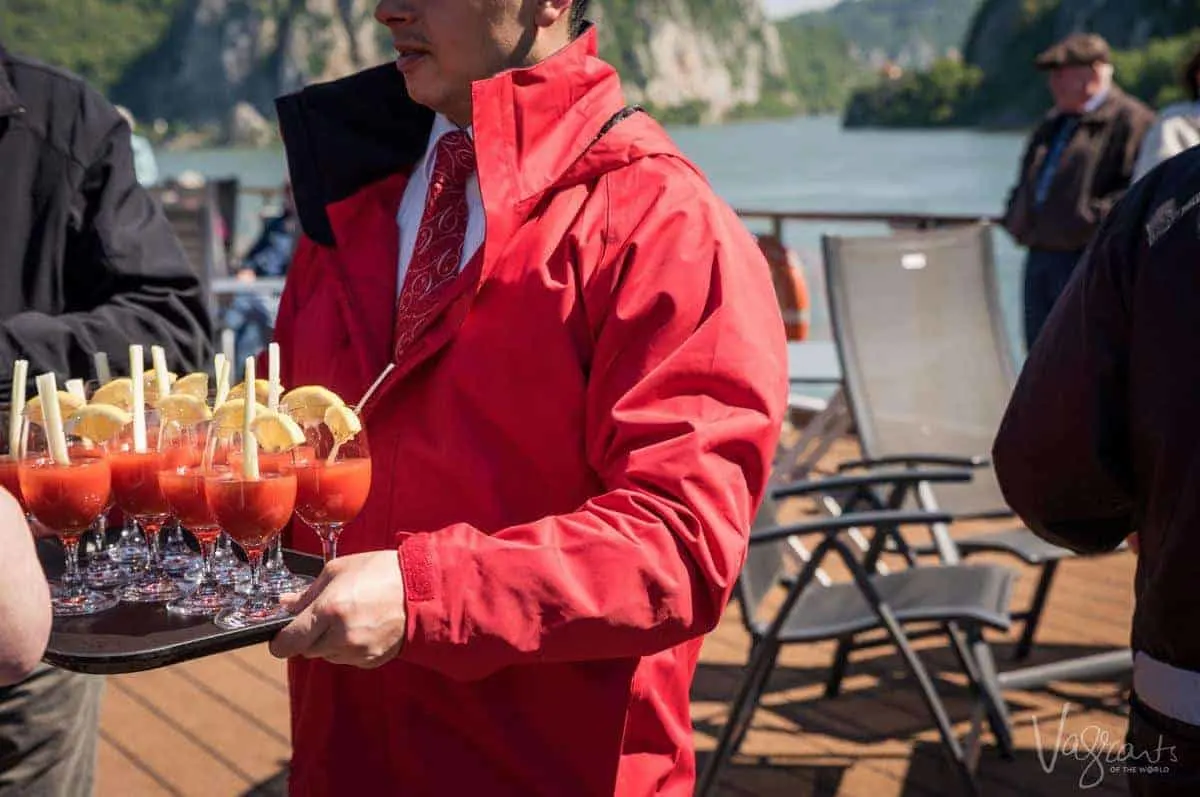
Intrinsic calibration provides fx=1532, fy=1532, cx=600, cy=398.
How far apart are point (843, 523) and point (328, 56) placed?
9880 cm

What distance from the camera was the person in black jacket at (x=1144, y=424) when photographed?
1.61 metres

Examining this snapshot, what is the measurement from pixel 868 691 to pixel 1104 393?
2681 mm

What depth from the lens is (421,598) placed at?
1.36m

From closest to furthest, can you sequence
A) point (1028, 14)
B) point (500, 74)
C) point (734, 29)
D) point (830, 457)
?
1. point (500, 74)
2. point (830, 457)
3. point (1028, 14)
4. point (734, 29)

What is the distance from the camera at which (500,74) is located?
5.26 feet

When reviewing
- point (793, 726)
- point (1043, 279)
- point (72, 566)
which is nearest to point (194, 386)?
point (72, 566)

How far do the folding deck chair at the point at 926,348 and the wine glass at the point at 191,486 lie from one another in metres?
3.38

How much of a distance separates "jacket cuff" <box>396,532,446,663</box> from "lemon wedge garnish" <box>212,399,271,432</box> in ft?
0.97

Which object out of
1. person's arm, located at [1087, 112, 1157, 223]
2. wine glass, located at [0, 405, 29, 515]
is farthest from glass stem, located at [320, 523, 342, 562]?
person's arm, located at [1087, 112, 1157, 223]

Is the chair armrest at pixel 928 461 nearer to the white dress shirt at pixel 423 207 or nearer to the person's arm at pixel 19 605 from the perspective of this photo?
the white dress shirt at pixel 423 207

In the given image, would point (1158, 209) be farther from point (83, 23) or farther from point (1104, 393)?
point (83, 23)

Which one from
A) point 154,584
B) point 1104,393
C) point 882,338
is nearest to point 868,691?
point 882,338

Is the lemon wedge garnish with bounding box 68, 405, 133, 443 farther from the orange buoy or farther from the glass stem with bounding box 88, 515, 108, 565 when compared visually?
the orange buoy

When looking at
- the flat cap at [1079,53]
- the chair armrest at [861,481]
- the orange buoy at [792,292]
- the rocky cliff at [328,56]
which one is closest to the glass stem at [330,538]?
the chair armrest at [861,481]
